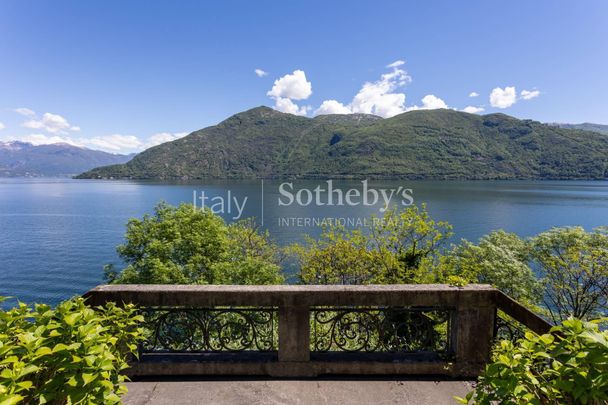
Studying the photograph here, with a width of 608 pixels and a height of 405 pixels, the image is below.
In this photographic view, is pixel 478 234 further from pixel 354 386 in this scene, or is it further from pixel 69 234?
pixel 69 234

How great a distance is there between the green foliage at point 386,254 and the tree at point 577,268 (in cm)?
1054

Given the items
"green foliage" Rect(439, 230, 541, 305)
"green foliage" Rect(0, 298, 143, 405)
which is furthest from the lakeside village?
"green foliage" Rect(0, 298, 143, 405)

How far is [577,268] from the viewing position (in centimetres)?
2220

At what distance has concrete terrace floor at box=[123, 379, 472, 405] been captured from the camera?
3873 millimetres

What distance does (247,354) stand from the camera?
4539mm

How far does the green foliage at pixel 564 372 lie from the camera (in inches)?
69.9

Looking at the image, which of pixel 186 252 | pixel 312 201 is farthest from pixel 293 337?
pixel 312 201

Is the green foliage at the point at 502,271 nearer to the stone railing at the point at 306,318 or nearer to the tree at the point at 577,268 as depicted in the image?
the tree at the point at 577,268

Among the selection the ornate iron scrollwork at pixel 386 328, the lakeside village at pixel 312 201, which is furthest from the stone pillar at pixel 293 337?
the lakeside village at pixel 312 201

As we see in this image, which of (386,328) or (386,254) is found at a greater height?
(386,328)

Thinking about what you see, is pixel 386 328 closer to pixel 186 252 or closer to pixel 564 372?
pixel 564 372

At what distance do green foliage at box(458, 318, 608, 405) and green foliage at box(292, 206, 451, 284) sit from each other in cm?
993

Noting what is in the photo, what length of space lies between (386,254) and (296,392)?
38.4ft

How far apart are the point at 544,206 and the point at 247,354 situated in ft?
389
